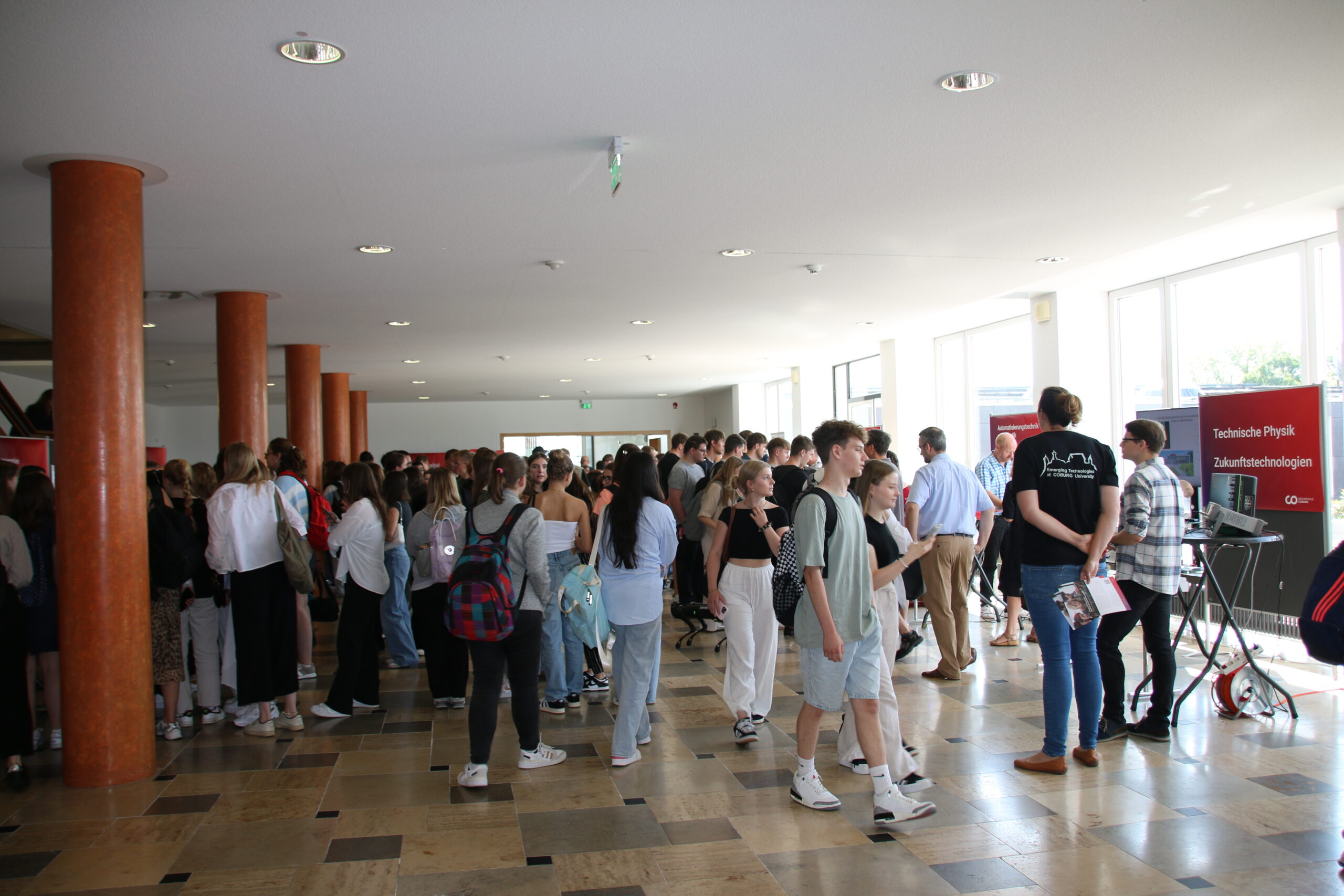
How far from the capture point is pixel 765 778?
4.23 m

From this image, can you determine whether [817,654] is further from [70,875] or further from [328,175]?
[328,175]

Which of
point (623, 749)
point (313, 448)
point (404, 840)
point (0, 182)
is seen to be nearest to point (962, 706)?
point (623, 749)

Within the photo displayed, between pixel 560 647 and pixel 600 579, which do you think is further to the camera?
pixel 560 647

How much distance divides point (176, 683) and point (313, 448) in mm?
5544

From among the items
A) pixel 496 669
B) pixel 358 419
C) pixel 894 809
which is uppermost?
pixel 358 419

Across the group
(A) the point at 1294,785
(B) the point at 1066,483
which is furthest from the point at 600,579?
(A) the point at 1294,785

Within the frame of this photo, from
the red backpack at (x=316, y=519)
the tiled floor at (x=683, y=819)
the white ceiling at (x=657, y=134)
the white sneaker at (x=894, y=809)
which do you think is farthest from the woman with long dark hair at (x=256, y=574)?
the white sneaker at (x=894, y=809)

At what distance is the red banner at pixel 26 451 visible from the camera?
29.5 feet

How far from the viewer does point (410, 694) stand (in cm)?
601

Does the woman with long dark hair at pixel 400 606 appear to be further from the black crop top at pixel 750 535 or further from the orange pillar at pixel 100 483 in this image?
the black crop top at pixel 750 535

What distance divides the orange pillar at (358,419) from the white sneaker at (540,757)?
1337cm

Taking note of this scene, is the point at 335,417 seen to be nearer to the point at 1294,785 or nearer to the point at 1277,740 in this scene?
the point at 1277,740

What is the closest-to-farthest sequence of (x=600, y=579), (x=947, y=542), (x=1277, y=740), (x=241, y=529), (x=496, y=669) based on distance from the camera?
(x=496, y=669) → (x=600, y=579) → (x=1277, y=740) → (x=241, y=529) → (x=947, y=542)

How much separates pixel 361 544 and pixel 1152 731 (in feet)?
14.2
